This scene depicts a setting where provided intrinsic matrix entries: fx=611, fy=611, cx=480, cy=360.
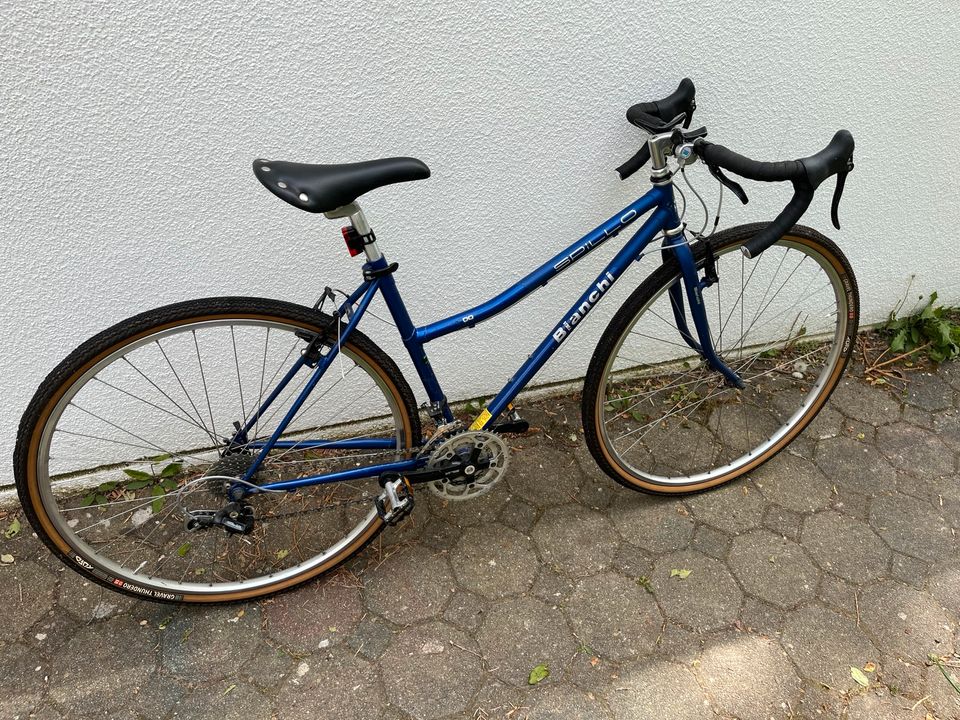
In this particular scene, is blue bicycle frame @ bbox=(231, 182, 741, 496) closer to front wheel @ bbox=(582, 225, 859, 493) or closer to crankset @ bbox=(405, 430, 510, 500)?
crankset @ bbox=(405, 430, 510, 500)

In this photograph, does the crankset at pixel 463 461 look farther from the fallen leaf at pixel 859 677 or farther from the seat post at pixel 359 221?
the fallen leaf at pixel 859 677

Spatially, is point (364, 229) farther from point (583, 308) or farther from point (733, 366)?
point (733, 366)

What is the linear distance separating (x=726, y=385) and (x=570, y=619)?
1.39 meters

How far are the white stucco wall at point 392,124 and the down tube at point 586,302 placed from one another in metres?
0.42

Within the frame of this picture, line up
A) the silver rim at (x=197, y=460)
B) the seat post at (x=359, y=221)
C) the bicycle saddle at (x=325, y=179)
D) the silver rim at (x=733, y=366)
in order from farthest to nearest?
1. the silver rim at (x=733, y=366)
2. the silver rim at (x=197, y=460)
3. the seat post at (x=359, y=221)
4. the bicycle saddle at (x=325, y=179)

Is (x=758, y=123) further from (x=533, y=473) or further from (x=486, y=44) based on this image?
(x=533, y=473)

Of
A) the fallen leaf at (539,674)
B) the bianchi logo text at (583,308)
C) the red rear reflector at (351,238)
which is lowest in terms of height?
the fallen leaf at (539,674)

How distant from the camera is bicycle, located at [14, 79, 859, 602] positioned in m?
1.72

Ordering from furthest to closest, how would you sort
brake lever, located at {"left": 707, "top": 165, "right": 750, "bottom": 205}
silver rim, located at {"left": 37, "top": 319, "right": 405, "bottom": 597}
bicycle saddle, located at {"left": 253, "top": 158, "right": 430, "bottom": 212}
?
silver rim, located at {"left": 37, "top": 319, "right": 405, "bottom": 597}
brake lever, located at {"left": 707, "top": 165, "right": 750, "bottom": 205}
bicycle saddle, located at {"left": 253, "top": 158, "right": 430, "bottom": 212}

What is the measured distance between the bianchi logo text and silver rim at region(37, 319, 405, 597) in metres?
0.64

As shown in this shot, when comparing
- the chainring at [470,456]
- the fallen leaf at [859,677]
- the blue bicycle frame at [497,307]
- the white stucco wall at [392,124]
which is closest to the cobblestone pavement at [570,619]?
the fallen leaf at [859,677]

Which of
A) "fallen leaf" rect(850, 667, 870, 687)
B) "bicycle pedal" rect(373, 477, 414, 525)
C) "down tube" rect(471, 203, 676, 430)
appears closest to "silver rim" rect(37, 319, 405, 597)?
"bicycle pedal" rect(373, 477, 414, 525)

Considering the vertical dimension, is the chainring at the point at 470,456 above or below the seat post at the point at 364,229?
below

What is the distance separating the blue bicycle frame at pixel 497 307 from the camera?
5.88ft
